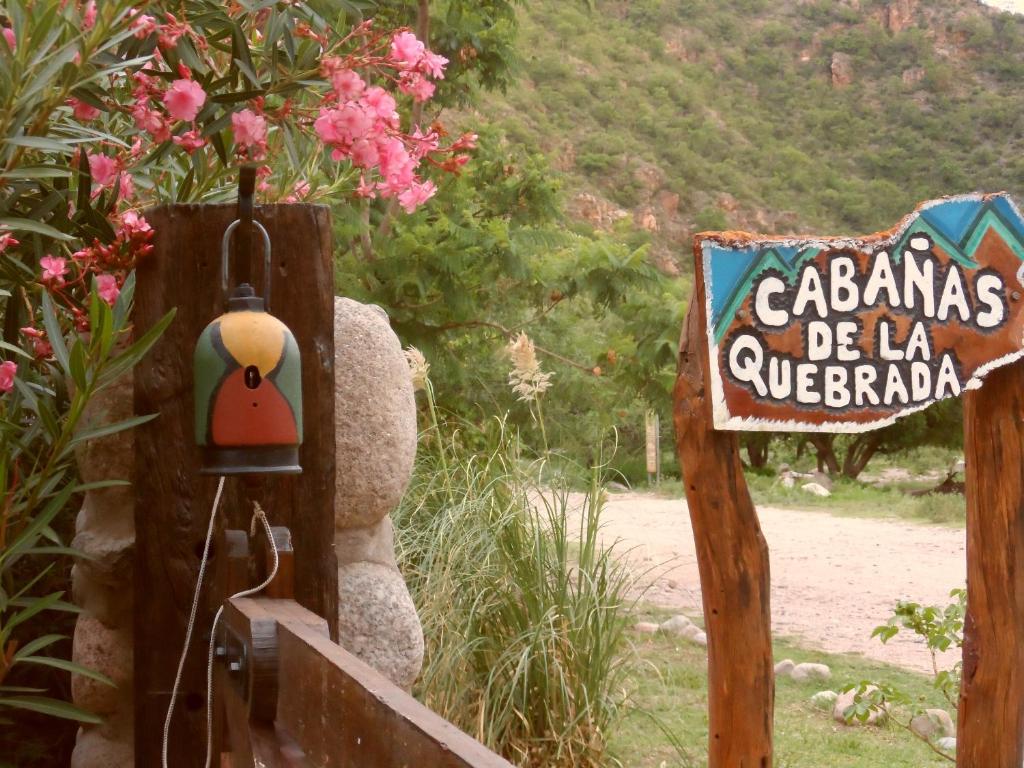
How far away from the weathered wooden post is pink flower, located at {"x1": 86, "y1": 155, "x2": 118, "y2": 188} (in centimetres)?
123

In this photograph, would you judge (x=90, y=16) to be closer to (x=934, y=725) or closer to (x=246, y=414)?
(x=246, y=414)

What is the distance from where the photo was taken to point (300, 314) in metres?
2.14

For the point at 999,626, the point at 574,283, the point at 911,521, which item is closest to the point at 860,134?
the point at 911,521

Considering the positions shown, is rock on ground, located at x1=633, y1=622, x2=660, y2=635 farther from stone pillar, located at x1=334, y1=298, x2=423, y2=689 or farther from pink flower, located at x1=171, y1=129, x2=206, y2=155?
pink flower, located at x1=171, y1=129, x2=206, y2=155

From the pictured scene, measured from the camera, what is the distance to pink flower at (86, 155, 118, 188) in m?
2.09

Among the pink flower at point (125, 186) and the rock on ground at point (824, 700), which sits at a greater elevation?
the pink flower at point (125, 186)

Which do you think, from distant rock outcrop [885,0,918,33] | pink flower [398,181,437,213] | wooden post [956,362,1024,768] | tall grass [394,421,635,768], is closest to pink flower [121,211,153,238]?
pink flower [398,181,437,213]

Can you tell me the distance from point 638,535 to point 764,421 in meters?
5.92

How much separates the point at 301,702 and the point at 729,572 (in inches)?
57.4

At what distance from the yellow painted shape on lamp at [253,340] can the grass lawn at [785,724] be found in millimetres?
2155

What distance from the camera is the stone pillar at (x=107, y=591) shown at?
2.22 metres

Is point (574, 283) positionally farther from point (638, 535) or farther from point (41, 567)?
point (41, 567)

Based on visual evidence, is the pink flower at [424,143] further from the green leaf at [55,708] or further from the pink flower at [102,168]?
the green leaf at [55,708]

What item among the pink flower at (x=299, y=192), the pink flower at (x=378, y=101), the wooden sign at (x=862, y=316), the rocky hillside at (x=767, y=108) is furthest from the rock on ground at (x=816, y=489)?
the rocky hillside at (x=767, y=108)
